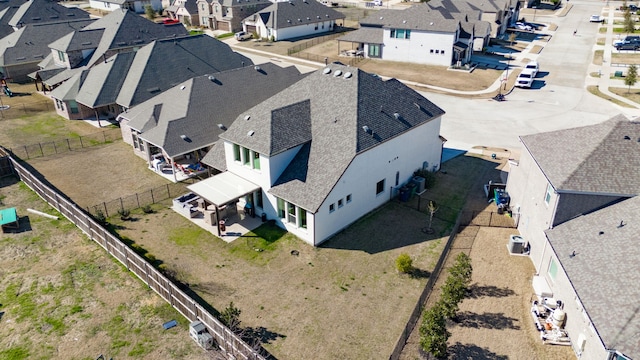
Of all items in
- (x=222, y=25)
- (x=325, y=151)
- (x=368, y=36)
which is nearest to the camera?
(x=325, y=151)

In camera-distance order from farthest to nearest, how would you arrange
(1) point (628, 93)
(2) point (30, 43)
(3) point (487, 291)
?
(2) point (30, 43) → (1) point (628, 93) → (3) point (487, 291)

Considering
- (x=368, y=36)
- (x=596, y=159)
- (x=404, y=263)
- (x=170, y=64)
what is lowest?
(x=404, y=263)

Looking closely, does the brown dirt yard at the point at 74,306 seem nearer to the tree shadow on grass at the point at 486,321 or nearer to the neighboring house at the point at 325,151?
the neighboring house at the point at 325,151

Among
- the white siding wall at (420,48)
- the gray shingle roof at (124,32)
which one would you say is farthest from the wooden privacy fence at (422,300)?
the gray shingle roof at (124,32)

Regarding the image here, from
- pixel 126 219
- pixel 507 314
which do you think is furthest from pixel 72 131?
pixel 507 314

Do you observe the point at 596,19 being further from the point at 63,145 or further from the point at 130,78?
the point at 63,145

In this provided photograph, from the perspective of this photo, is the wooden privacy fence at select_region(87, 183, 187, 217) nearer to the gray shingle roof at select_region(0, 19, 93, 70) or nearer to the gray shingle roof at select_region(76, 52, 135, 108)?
the gray shingle roof at select_region(76, 52, 135, 108)

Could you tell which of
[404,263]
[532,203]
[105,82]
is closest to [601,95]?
[532,203]
